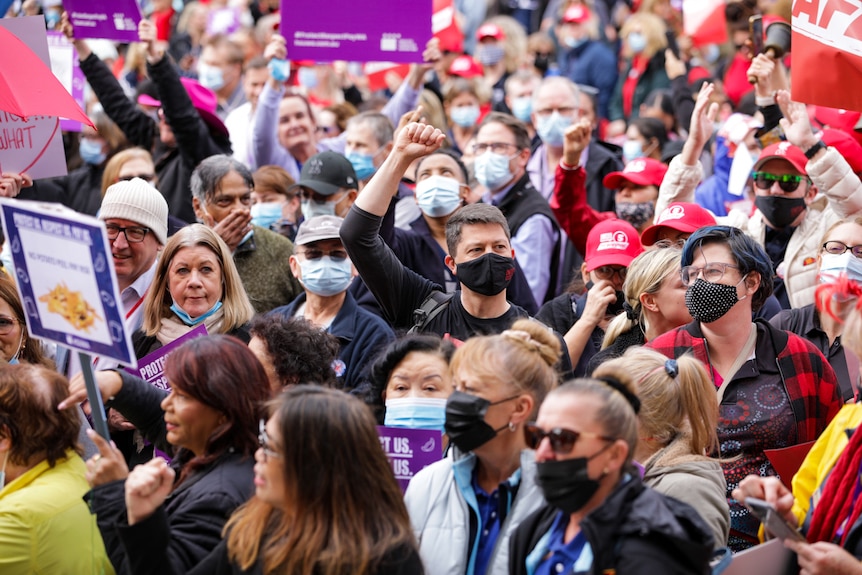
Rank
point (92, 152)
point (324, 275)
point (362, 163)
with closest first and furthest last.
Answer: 1. point (324, 275)
2. point (362, 163)
3. point (92, 152)

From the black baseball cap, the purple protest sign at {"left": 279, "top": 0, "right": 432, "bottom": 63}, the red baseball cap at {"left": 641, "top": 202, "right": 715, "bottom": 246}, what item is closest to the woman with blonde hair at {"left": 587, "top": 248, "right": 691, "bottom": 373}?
the red baseball cap at {"left": 641, "top": 202, "right": 715, "bottom": 246}

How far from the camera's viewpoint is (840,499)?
11.6 ft

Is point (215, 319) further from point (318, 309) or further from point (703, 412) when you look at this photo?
point (703, 412)

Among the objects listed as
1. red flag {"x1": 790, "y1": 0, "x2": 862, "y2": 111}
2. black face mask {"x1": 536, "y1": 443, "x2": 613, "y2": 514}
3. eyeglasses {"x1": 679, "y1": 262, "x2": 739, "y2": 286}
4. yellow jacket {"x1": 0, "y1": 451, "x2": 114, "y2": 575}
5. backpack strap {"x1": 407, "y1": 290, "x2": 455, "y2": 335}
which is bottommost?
yellow jacket {"x1": 0, "y1": 451, "x2": 114, "y2": 575}

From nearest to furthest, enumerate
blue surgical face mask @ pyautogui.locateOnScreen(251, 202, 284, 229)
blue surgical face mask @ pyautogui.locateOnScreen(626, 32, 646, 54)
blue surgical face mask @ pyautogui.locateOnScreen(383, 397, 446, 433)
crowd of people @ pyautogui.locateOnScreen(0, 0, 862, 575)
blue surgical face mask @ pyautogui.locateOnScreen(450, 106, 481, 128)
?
crowd of people @ pyautogui.locateOnScreen(0, 0, 862, 575) → blue surgical face mask @ pyautogui.locateOnScreen(383, 397, 446, 433) → blue surgical face mask @ pyautogui.locateOnScreen(251, 202, 284, 229) → blue surgical face mask @ pyautogui.locateOnScreen(450, 106, 481, 128) → blue surgical face mask @ pyautogui.locateOnScreen(626, 32, 646, 54)

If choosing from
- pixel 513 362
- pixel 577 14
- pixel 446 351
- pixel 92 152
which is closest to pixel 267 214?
pixel 92 152

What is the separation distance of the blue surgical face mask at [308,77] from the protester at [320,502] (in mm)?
10338

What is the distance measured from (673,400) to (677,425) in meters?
0.11

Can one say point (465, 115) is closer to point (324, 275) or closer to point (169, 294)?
point (324, 275)

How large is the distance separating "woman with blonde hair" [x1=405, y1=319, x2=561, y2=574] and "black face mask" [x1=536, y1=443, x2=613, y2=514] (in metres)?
0.43

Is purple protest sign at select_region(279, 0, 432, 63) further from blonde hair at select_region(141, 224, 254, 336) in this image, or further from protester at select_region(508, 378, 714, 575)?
protester at select_region(508, 378, 714, 575)

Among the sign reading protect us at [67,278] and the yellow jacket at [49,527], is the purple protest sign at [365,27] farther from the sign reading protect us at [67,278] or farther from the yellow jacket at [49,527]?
the yellow jacket at [49,527]

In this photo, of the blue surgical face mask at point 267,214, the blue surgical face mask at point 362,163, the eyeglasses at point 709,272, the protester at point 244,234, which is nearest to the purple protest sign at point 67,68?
the blue surgical face mask at point 267,214

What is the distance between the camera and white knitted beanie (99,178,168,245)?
19.5 ft
